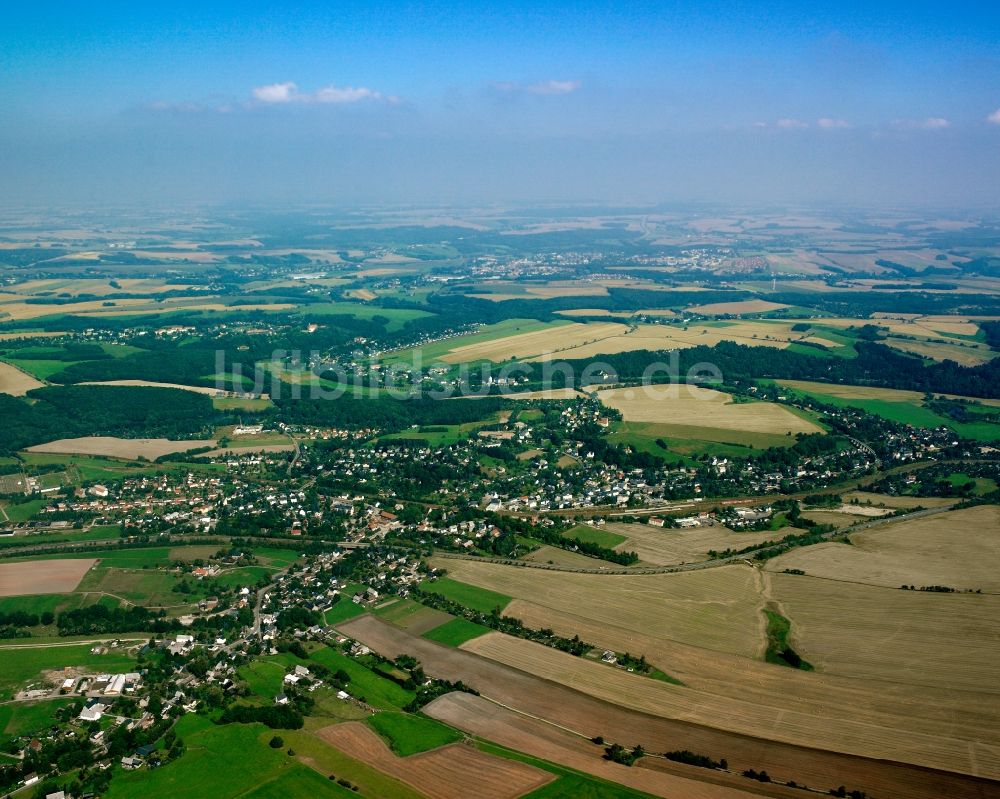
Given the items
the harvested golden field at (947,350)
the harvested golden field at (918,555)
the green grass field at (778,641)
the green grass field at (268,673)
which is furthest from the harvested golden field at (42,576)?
the harvested golden field at (947,350)

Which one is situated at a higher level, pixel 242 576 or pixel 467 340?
pixel 467 340

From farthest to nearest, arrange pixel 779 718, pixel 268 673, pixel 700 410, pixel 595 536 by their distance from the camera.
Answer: pixel 700 410
pixel 595 536
pixel 268 673
pixel 779 718

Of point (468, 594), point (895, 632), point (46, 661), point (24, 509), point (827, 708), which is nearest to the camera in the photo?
point (827, 708)

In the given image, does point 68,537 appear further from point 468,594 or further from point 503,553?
point 503,553

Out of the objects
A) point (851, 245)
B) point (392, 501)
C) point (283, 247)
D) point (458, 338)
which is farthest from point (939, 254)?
point (392, 501)

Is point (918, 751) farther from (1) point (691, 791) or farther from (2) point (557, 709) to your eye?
(2) point (557, 709)

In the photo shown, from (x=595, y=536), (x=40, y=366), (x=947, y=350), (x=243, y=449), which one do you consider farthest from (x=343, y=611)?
(x=947, y=350)
